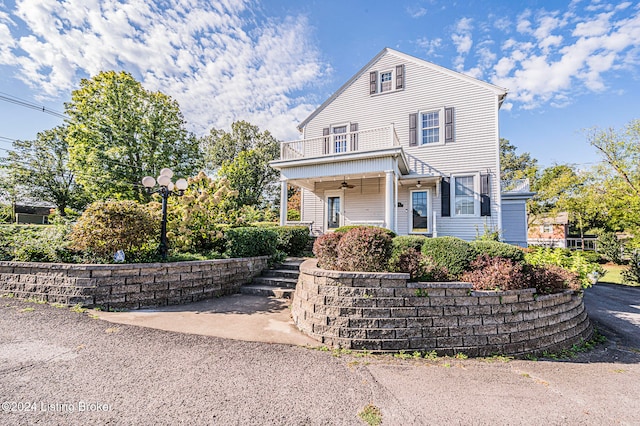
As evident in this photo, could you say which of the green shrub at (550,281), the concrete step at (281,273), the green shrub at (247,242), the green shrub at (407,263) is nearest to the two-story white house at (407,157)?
the green shrub at (247,242)

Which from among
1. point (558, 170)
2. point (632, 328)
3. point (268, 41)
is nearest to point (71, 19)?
point (268, 41)

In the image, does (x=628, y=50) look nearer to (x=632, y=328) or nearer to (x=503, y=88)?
(x=503, y=88)

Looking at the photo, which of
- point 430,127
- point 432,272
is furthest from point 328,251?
point 430,127

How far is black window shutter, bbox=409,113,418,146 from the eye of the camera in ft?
37.7

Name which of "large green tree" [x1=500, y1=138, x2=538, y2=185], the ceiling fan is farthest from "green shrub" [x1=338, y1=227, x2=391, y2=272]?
"large green tree" [x1=500, y1=138, x2=538, y2=185]

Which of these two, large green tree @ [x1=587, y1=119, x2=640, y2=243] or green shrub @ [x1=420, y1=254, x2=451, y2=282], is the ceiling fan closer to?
green shrub @ [x1=420, y1=254, x2=451, y2=282]

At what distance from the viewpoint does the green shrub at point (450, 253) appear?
445 centimetres

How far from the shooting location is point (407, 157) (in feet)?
37.8

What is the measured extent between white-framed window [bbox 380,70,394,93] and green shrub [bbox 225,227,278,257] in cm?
906

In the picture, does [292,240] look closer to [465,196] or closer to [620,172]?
[465,196]

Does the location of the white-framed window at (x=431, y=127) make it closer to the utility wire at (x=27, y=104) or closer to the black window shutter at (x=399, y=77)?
Result: the black window shutter at (x=399, y=77)

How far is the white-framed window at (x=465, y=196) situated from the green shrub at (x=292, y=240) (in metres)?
6.27

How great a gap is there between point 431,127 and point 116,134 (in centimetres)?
1753

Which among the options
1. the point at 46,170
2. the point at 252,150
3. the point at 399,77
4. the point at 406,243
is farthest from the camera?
the point at 252,150
